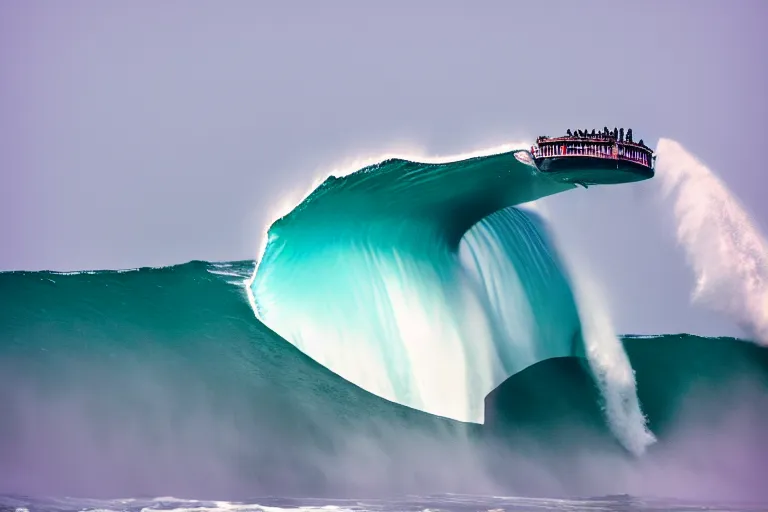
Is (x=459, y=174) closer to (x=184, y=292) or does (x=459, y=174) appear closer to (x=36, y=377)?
(x=184, y=292)

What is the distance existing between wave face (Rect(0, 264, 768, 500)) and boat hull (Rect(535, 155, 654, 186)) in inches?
240

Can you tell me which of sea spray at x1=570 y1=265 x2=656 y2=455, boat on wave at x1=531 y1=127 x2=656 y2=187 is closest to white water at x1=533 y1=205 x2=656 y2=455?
sea spray at x1=570 y1=265 x2=656 y2=455

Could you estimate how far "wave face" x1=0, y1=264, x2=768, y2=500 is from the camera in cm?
1958

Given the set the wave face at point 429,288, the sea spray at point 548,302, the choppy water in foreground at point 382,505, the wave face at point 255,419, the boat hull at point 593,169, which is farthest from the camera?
the sea spray at point 548,302

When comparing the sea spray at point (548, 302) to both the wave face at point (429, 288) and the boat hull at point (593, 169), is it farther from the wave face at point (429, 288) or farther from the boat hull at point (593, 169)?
the boat hull at point (593, 169)

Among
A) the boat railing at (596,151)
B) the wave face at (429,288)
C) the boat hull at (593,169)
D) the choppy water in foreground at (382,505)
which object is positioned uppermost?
the boat railing at (596,151)

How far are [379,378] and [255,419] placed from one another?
331 centimetres

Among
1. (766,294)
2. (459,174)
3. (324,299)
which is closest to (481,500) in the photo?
(324,299)

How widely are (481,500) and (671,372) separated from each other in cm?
924

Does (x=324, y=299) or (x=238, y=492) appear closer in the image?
(x=238, y=492)

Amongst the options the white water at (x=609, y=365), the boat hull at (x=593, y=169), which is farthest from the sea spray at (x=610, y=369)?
the boat hull at (x=593, y=169)

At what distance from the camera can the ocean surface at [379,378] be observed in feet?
64.3

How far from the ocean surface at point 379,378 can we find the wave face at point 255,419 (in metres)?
0.05

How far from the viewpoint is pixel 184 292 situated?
25078 millimetres
